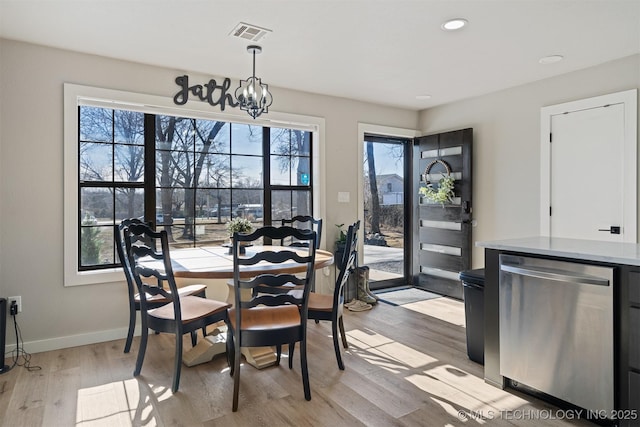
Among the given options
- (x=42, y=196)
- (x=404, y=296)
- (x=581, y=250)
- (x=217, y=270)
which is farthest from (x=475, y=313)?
(x=42, y=196)

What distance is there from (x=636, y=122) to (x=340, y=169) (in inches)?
113

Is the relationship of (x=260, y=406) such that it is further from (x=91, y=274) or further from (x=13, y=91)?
(x=13, y=91)

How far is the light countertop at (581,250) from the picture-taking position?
1.93m

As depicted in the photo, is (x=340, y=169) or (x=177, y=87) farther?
(x=340, y=169)

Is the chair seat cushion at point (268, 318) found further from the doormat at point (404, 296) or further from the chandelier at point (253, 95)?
the doormat at point (404, 296)

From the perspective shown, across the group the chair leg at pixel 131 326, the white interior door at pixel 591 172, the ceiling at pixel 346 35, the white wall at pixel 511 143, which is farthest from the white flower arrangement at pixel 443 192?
the chair leg at pixel 131 326

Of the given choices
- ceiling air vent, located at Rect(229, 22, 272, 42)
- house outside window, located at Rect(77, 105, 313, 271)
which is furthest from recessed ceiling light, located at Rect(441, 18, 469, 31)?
house outside window, located at Rect(77, 105, 313, 271)

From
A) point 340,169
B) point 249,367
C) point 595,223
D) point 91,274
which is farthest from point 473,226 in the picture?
point 91,274

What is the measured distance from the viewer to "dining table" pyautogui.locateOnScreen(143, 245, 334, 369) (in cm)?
243

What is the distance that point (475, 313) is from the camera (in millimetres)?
2887

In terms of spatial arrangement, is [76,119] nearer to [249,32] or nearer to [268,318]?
[249,32]

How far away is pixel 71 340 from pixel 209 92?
253 centimetres

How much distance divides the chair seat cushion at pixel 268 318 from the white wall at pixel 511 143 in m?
2.95

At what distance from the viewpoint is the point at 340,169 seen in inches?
188
